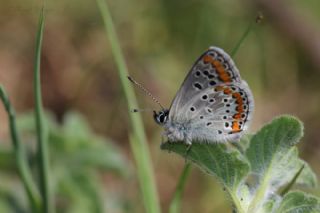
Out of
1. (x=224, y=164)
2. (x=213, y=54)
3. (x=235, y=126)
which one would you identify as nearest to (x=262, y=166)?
(x=224, y=164)

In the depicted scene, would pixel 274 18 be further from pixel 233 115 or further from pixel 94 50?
pixel 233 115

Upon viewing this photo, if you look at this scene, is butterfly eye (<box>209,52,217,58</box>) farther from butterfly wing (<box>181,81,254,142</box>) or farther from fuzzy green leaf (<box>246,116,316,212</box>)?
fuzzy green leaf (<box>246,116,316,212</box>)

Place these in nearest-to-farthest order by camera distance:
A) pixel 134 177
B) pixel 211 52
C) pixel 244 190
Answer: pixel 244 190 < pixel 211 52 < pixel 134 177

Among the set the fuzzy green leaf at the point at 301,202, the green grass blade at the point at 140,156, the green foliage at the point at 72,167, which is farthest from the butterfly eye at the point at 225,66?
the green foliage at the point at 72,167

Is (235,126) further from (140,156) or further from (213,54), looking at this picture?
(140,156)

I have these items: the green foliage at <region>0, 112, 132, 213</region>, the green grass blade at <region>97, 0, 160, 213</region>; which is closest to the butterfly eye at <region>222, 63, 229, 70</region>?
the green grass blade at <region>97, 0, 160, 213</region>

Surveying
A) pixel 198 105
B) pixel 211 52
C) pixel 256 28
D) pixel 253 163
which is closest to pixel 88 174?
pixel 198 105
